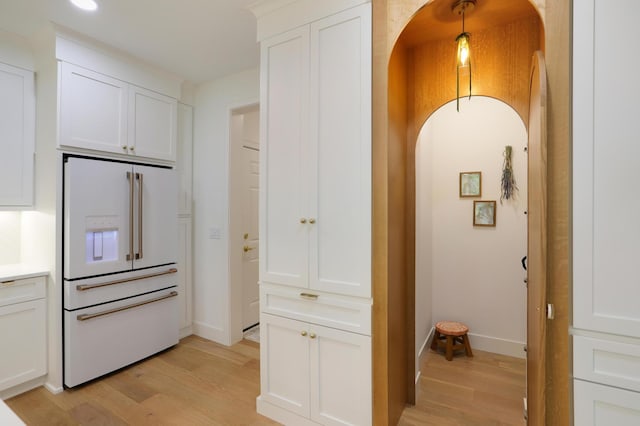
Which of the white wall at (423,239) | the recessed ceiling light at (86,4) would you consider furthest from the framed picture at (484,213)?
the recessed ceiling light at (86,4)

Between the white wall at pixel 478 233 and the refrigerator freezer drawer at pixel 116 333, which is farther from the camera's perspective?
the white wall at pixel 478 233

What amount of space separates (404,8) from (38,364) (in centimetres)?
349

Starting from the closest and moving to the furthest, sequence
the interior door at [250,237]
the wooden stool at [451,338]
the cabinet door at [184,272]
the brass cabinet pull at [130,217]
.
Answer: the brass cabinet pull at [130,217], the wooden stool at [451,338], the cabinet door at [184,272], the interior door at [250,237]

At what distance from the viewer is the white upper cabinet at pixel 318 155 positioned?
1.69 metres

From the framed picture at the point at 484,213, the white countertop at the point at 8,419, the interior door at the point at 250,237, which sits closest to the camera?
the white countertop at the point at 8,419

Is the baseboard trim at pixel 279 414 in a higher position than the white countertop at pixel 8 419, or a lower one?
lower

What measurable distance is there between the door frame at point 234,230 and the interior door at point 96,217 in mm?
885

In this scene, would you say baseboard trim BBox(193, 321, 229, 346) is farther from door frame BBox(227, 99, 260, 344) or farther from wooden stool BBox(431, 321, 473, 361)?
wooden stool BBox(431, 321, 473, 361)

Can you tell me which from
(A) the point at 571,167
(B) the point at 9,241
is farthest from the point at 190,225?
(A) the point at 571,167

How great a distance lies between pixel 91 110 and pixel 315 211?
6.77 feet

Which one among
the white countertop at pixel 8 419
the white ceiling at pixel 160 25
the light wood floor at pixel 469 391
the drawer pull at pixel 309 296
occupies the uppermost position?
the white ceiling at pixel 160 25

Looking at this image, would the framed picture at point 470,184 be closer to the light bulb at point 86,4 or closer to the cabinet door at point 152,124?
the cabinet door at point 152,124

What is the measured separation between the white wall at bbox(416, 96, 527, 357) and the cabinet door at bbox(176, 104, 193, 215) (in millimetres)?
2409

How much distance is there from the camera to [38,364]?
237 cm
